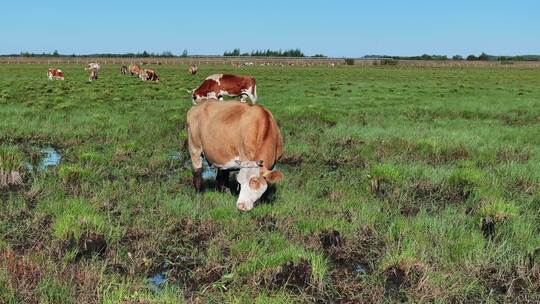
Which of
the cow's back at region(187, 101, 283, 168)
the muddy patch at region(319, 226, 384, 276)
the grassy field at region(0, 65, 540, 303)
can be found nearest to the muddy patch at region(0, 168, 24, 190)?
the grassy field at region(0, 65, 540, 303)

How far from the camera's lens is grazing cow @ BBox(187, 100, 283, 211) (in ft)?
23.7

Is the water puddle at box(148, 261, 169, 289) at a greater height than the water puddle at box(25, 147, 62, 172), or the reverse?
the water puddle at box(25, 147, 62, 172)

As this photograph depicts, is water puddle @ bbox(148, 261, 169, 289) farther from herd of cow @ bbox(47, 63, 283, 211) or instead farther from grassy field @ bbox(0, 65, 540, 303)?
herd of cow @ bbox(47, 63, 283, 211)

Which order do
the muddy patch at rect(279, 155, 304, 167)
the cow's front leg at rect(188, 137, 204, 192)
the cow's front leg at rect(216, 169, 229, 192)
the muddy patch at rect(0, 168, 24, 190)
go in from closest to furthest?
the muddy patch at rect(0, 168, 24, 190), the cow's front leg at rect(188, 137, 204, 192), the cow's front leg at rect(216, 169, 229, 192), the muddy patch at rect(279, 155, 304, 167)

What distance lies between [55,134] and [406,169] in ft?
30.3

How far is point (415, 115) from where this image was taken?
757 inches

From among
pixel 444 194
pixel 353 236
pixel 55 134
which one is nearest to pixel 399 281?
pixel 353 236

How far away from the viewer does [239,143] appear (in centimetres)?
795

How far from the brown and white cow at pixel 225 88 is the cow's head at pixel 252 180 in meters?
15.9

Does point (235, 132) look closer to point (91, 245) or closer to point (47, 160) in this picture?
point (91, 245)

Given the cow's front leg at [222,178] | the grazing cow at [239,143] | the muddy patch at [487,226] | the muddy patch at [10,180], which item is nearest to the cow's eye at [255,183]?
the grazing cow at [239,143]

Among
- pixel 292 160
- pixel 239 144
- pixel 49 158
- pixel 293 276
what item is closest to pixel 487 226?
pixel 293 276

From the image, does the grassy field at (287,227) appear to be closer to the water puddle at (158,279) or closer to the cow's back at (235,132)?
the water puddle at (158,279)

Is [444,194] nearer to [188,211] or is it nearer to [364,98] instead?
[188,211]
